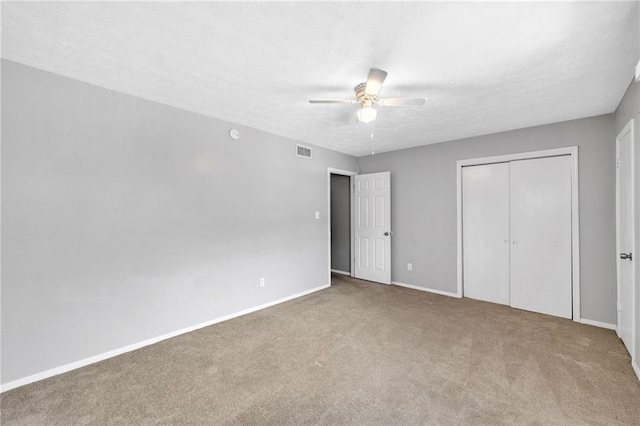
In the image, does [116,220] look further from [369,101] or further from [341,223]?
[341,223]

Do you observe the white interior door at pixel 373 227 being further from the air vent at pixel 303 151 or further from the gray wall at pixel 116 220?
the gray wall at pixel 116 220

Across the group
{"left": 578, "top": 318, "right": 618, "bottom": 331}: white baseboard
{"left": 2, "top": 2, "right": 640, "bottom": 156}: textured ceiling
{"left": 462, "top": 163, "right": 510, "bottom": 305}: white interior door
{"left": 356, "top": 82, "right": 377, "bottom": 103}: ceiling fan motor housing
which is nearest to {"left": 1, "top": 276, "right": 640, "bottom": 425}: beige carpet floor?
{"left": 578, "top": 318, "right": 618, "bottom": 331}: white baseboard

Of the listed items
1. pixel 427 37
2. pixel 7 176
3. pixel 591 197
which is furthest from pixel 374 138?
pixel 7 176

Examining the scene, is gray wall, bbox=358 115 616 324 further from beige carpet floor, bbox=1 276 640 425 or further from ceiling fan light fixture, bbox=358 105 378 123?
ceiling fan light fixture, bbox=358 105 378 123

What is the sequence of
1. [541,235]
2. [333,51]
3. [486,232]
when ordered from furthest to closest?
[486,232]
[541,235]
[333,51]

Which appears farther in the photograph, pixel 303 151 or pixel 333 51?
pixel 303 151

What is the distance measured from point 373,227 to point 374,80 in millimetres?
3325

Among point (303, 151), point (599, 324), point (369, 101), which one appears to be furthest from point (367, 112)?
point (599, 324)

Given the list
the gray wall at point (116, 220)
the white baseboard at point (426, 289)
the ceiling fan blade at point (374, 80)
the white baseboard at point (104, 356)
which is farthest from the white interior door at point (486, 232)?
the white baseboard at point (104, 356)

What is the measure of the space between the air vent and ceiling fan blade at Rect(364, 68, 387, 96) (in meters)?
2.11

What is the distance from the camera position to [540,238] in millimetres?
3574

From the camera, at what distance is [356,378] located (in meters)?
2.18

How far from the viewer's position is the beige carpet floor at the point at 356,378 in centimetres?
179

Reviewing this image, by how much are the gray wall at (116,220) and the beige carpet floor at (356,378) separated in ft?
1.22
